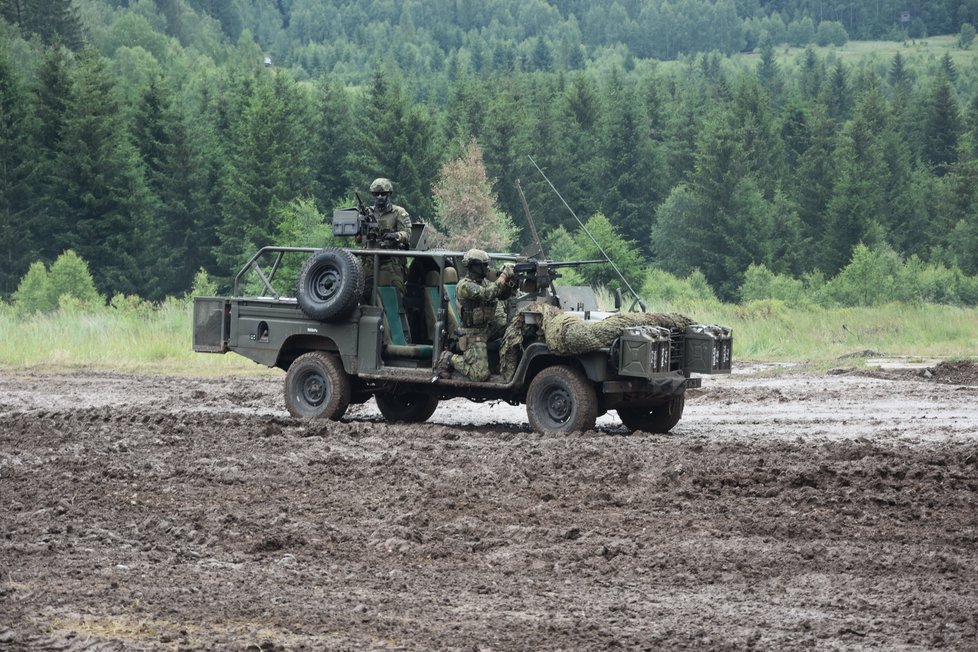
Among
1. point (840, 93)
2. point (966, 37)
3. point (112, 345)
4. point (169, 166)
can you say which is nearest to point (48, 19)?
point (169, 166)

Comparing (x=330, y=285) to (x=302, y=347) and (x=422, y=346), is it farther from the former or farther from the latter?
(x=422, y=346)

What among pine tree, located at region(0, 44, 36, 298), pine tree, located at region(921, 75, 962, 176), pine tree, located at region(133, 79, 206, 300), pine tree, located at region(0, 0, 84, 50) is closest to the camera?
pine tree, located at region(0, 44, 36, 298)

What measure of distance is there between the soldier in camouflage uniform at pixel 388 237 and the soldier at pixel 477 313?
3.61 ft

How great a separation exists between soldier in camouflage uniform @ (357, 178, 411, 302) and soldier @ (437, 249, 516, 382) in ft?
3.61

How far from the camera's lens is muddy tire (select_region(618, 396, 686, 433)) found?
15.0m

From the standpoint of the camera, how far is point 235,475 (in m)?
12.0

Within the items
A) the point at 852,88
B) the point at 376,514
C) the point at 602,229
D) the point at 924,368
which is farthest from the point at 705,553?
the point at 852,88

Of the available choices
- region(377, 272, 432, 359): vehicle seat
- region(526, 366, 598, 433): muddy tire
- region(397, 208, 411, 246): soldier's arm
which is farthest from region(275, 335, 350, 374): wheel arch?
region(526, 366, 598, 433): muddy tire

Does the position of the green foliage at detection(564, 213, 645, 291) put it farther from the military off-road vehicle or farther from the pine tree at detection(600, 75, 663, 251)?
the military off-road vehicle

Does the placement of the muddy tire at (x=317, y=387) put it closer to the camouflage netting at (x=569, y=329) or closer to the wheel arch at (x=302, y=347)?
the wheel arch at (x=302, y=347)

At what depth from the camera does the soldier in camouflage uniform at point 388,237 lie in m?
15.4

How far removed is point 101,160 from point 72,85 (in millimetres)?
4528

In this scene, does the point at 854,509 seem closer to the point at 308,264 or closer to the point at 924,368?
the point at 308,264

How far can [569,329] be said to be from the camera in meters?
13.8
